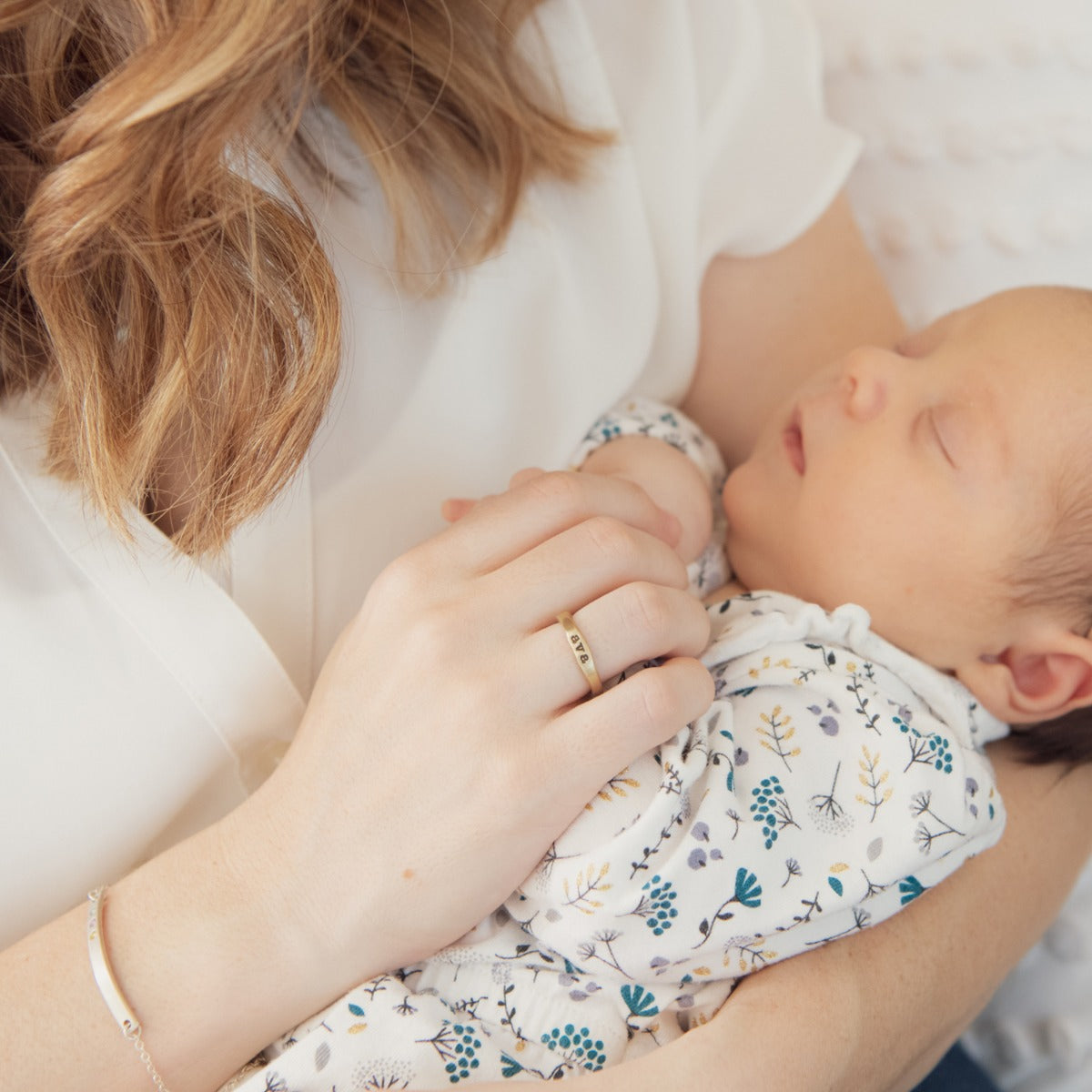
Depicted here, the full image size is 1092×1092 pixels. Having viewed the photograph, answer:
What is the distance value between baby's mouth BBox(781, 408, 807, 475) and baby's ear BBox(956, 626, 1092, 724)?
0.84ft

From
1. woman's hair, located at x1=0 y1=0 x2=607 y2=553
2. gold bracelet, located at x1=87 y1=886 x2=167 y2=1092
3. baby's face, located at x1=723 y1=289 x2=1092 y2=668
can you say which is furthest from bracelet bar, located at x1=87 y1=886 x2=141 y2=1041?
baby's face, located at x1=723 y1=289 x2=1092 y2=668

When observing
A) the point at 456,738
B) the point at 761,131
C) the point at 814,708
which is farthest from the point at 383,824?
the point at 761,131

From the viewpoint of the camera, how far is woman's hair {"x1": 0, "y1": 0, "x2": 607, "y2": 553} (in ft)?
2.26

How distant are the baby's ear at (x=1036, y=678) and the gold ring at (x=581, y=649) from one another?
426 mm

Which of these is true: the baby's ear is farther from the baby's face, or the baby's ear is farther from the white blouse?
the white blouse

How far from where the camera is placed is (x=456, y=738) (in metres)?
0.78

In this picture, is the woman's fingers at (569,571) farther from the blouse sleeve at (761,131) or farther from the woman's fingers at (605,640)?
the blouse sleeve at (761,131)

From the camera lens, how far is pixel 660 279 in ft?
3.88

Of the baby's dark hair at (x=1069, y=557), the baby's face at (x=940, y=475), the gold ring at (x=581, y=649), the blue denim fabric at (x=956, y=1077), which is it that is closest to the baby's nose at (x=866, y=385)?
the baby's face at (x=940, y=475)

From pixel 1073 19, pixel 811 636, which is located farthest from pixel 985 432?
pixel 1073 19

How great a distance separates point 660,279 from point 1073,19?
629mm

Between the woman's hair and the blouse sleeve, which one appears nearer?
the woman's hair

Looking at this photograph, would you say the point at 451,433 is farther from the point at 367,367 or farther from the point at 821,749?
the point at 821,749

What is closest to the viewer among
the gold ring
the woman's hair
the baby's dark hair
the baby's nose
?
the woman's hair
